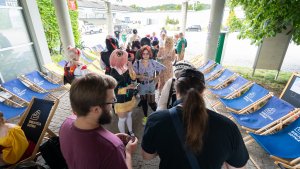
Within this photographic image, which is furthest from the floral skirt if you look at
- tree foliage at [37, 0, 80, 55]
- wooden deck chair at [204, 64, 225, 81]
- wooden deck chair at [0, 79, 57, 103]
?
tree foliage at [37, 0, 80, 55]

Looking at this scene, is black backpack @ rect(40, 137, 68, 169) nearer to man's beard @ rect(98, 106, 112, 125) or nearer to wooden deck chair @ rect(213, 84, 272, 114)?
man's beard @ rect(98, 106, 112, 125)

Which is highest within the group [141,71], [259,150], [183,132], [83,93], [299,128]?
[83,93]

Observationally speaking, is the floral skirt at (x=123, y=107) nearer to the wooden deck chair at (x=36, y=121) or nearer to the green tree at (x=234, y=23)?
the wooden deck chair at (x=36, y=121)

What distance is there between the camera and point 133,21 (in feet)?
115

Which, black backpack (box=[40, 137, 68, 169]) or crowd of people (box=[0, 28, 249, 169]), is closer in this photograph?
crowd of people (box=[0, 28, 249, 169])

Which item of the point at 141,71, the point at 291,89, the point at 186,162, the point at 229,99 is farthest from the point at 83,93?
the point at 291,89

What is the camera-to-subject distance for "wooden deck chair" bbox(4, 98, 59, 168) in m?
2.50

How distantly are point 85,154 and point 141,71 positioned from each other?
230 centimetres

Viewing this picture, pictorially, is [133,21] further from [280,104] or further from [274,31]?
[280,104]

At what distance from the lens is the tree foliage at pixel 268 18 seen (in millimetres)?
4648

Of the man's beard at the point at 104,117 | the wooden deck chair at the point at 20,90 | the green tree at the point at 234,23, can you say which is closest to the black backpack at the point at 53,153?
the man's beard at the point at 104,117

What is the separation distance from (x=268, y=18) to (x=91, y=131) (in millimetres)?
6167

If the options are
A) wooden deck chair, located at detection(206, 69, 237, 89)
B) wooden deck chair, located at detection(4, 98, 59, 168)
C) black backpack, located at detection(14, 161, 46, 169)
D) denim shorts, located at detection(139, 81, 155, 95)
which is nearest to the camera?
black backpack, located at detection(14, 161, 46, 169)

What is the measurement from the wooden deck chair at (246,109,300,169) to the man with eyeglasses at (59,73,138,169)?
2260mm
